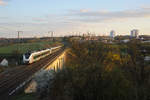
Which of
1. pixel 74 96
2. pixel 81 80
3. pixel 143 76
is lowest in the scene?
pixel 143 76

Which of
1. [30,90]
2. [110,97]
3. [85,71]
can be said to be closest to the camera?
[110,97]

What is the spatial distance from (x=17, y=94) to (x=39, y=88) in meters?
3.50

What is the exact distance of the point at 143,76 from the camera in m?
32.5

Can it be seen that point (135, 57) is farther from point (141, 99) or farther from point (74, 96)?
point (74, 96)

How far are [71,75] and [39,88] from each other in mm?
3280

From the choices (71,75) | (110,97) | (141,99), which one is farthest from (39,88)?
(141,99)

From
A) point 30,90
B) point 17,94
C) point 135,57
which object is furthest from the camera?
→ point 135,57

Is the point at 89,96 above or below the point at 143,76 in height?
above

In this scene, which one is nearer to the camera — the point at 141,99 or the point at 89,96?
the point at 89,96

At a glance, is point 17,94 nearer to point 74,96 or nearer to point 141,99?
point 74,96

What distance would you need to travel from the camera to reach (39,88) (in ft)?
52.9

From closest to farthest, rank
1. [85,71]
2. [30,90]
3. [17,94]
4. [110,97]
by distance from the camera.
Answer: [110,97], [85,71], [17,94], [30,90]

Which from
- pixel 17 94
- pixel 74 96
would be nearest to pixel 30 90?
pixel 17 94

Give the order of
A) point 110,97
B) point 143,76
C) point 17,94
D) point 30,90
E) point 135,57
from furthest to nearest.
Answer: point 135,57
point 143,76
point 30,90
point 17,94
point 110,97
